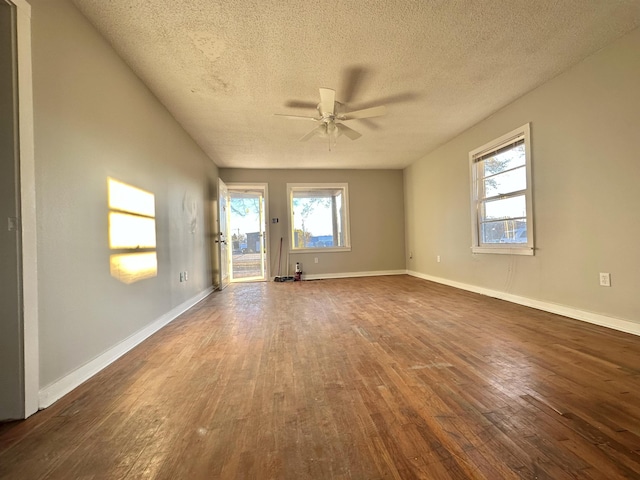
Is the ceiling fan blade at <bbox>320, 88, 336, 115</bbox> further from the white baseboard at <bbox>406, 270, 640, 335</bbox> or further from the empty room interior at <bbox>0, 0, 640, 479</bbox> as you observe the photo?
the white baseboard at <bbox>406, 270, 640, 335</bbox>

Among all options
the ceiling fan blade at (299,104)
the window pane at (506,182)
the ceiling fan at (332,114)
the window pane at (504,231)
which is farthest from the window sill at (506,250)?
the ceiling fan blade at (299,104)

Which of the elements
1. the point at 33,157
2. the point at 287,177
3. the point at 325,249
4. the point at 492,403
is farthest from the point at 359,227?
the point at 33,157

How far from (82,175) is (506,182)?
14.1 feet

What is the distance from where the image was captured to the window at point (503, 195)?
3.13 metres

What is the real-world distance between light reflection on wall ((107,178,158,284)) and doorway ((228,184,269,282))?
330 centimetres

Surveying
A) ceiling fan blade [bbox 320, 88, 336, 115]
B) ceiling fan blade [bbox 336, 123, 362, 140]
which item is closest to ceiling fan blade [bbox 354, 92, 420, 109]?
ceiling fan blade [bbox 336, 123, 362, 140]

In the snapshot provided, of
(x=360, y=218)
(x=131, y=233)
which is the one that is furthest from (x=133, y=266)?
(x=360, y=218)

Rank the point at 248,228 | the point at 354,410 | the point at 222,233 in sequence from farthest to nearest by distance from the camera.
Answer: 1. the point at 248,228
2. the point at 222,233
3. the point at 354,410

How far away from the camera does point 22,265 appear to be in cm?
127

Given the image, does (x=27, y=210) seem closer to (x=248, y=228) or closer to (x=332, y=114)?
(x=332, y=114)

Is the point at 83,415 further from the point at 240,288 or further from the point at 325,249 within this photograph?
the point at 325,249

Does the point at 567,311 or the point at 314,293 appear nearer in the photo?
the point at 567,311

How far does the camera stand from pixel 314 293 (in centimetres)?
432

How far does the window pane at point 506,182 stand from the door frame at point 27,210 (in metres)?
4.22
